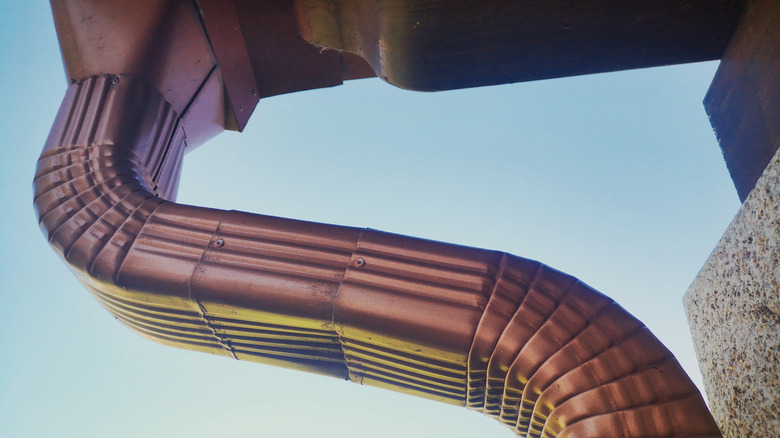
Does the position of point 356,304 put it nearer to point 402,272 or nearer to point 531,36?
point 402,272

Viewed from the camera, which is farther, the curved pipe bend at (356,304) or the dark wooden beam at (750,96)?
the dark wooden beam at (750,96)

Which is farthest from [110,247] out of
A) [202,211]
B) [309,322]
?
[309,322]

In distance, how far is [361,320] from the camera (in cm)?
207

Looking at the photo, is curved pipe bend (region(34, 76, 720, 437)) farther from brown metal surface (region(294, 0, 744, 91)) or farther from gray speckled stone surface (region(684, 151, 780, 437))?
brown metal surface (region(294, 0, 744, 91))

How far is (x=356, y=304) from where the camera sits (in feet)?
6.86

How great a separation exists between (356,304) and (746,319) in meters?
1.22

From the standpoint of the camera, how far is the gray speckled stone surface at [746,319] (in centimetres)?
142

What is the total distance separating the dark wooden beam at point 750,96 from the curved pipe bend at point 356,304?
0.73 metres

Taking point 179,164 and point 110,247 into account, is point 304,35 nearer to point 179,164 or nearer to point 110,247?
point 179,164

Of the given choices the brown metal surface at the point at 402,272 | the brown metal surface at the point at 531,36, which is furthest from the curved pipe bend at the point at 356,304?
the brown metal surface at the point at 531,36

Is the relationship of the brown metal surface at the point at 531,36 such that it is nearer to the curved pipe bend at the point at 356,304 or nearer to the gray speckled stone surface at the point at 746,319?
the curved pipe bend at the point at 356,304

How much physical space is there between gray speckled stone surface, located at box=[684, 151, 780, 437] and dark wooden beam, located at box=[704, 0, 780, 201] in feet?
1.56

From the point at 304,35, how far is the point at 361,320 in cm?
151

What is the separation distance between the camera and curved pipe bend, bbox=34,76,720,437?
1788mm
